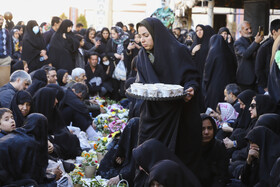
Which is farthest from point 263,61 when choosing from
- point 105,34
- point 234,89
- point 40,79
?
point 105,34

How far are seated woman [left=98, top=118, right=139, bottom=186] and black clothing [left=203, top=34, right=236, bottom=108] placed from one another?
2757 mm

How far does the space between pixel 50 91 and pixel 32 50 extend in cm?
401

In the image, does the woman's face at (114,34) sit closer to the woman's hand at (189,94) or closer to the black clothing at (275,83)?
the black clothing at (275,83)

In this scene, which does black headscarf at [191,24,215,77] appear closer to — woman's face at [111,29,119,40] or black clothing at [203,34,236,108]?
black clothing at [203,34,236,108]

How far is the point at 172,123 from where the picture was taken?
11.7 feet

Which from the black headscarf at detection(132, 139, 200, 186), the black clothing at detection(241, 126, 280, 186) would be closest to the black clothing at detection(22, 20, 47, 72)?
the black clothing at detection(241, 126, 280, 186)

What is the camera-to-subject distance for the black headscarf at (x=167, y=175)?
2.72 meters

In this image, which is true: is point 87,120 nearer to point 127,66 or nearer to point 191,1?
point 127,66

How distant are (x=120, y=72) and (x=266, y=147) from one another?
243 inches

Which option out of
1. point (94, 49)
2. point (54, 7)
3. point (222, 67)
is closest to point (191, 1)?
point (94, 49)

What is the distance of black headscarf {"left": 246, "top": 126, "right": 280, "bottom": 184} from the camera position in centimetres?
393

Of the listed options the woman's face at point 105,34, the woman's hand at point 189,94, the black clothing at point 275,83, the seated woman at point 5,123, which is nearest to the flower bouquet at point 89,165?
the seated woman at point 5,123

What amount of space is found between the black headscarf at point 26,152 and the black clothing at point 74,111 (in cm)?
229

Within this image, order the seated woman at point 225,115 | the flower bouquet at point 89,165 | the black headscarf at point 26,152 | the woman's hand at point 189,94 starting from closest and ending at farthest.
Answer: the woman's hand at point 189,94
the black headscarf at point 26,152
the flower bouquet at point 89,165
the seated woman at point 225,115
